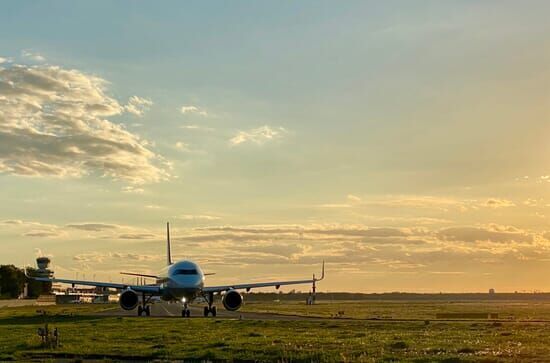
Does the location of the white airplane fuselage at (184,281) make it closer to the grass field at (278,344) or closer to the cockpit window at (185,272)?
the cockpit window at (185,272)

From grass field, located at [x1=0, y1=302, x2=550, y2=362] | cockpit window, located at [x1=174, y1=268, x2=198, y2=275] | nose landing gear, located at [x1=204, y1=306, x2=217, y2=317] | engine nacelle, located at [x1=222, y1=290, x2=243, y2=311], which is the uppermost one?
cockpit window, located at [x1=174, y1=268, x2=198, y2=275]

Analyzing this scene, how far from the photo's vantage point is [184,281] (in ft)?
223

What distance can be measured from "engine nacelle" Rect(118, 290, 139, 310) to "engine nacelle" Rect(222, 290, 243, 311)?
8.08 metres

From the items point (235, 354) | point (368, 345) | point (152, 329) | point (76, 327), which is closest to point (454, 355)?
point (368, 345)

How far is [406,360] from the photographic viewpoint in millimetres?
30859

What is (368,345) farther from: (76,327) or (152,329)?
(76,327)

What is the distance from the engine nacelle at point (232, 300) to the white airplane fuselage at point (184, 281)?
2.91 m

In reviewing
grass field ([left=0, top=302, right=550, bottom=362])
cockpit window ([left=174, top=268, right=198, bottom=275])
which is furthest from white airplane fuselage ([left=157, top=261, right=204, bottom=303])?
grass field ([left=0, top=302, right=550, bottom=362])

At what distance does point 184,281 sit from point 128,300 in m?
6.04

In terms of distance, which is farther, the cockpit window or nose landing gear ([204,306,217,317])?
nose landing gear ([204,306,217,317])

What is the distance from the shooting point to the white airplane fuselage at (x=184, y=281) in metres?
68.0

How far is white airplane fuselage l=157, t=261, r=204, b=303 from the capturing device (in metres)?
68.0

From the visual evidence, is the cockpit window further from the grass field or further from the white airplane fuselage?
the grass field

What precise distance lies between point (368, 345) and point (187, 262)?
1364 inches
